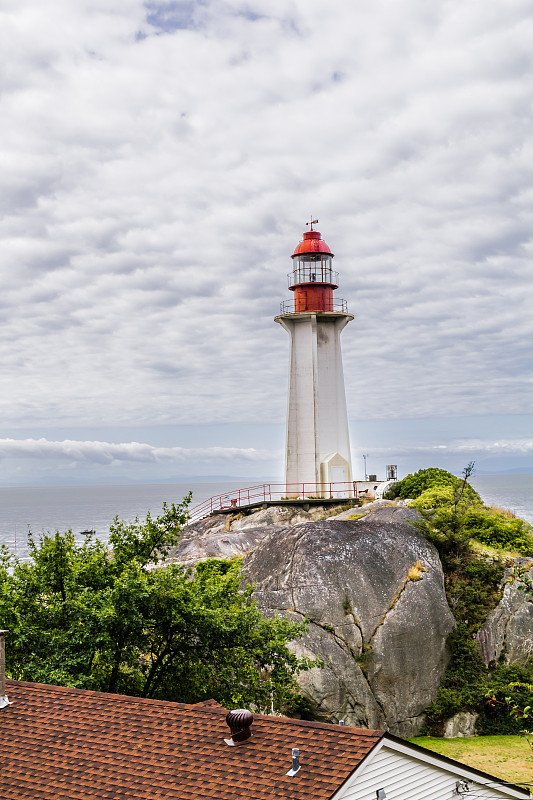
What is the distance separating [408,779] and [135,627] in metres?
7.85

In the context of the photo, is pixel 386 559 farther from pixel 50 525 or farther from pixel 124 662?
pixel 50 525

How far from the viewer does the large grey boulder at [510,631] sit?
25.7 meters

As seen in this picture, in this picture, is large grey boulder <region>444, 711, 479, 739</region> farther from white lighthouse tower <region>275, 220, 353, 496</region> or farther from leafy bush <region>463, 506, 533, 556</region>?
white lighthouse tower <region>275, 220, 353, 496</region>

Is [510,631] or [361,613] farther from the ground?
[361,613]

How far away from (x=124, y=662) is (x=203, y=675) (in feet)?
6.49

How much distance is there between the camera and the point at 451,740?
2358cm

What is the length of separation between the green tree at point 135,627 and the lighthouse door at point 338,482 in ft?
69.5

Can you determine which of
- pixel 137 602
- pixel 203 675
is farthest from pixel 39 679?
pixel 203 675

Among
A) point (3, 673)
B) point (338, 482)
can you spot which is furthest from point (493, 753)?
point (338, 482)

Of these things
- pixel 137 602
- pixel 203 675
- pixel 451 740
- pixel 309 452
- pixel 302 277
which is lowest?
pixel 451 740

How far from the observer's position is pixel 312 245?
42312 mm

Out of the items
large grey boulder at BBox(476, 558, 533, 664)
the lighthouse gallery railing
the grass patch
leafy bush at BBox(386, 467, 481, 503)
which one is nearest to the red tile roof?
the grass patch

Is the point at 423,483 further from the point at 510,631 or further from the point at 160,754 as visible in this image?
the point at 160,754

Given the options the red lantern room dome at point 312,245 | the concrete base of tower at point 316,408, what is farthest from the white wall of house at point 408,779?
the red lantern room dome at point 312,245
